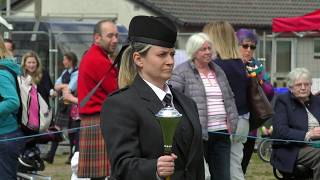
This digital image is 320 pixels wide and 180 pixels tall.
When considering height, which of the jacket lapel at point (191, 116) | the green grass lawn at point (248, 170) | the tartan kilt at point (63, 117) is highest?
the jacket lapel at point (191, 116)

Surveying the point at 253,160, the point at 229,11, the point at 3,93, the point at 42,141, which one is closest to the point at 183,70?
the point at 3,93

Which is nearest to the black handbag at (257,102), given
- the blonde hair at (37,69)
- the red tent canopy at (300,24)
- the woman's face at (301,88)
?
the woman's face at (301,88)

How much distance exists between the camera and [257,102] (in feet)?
24.3

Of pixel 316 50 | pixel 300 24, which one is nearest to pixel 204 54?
pixel 300 24

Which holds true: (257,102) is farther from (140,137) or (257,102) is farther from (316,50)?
(316,50)

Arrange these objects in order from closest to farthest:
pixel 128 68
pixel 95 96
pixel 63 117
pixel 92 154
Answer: pixel 128 68, pixel 95 96, pixel 92 154, pixel 63 117

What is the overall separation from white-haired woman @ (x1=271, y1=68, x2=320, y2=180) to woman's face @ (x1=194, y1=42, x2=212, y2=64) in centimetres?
160

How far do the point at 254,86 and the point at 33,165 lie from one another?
283cm

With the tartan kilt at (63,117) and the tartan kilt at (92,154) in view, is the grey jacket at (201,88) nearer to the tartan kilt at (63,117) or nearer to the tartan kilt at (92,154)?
the tartan kilt at (92,154)

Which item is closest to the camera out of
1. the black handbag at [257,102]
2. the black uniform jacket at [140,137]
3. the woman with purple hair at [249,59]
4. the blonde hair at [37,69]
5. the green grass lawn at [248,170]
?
the black uniform jacket at [140,137]

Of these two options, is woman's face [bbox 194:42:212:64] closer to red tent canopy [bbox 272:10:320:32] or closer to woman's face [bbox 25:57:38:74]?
woman's face [bbox 25:57:38:74]

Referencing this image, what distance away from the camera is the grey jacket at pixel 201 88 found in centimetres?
670

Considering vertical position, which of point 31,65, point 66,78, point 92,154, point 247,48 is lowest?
point 92,154

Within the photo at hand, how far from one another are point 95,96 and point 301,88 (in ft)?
8.00
